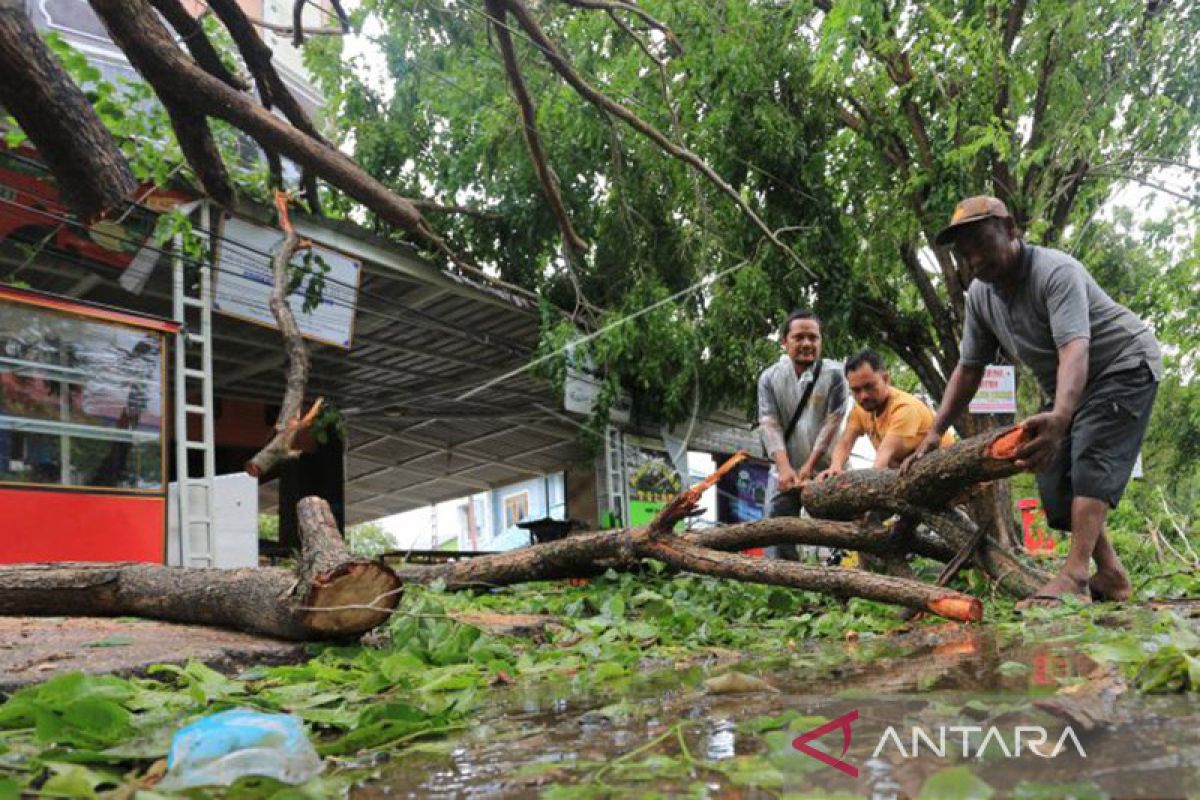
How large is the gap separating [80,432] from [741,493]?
40.7 feet

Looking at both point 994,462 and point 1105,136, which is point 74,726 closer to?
point 994,462

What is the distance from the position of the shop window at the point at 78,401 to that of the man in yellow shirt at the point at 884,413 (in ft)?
18.4


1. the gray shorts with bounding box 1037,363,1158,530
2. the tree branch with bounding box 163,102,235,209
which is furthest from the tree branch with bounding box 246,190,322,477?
the gray shorts with bounding box 1037,363,1158,530

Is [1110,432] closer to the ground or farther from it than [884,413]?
closer to the ground

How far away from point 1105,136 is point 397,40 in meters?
7.74

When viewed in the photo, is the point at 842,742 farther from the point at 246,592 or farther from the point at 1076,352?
the point at 1076,352

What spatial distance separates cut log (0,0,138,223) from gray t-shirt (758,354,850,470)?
396cm

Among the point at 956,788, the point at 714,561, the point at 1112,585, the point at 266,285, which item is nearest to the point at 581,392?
the point at 266,285

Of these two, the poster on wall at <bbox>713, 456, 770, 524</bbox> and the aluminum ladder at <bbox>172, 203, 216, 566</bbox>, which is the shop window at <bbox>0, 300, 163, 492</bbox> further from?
the poster on wall at <bbox>713, 456, 770, 524</bbox>

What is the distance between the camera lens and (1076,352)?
3359mm

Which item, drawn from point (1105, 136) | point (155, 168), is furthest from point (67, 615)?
point (1105, 136)

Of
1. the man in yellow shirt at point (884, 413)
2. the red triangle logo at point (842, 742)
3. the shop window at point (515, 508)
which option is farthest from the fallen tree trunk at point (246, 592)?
the shop window at point (515, 508)

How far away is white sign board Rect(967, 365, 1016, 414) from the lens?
6.13 metres

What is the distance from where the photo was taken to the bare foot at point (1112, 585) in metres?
3.90
